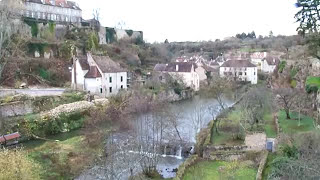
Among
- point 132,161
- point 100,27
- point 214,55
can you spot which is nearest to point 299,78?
point 132,161

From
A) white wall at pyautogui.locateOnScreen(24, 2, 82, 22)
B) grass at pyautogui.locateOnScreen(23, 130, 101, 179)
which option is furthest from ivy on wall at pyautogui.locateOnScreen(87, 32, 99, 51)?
grass at pyautogui.locateOnScreen(23, 130, 101, 179)

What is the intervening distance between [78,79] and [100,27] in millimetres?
31015

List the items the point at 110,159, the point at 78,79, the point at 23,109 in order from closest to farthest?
the point at 110,159 < the point at 23,109 < the point at 78,79

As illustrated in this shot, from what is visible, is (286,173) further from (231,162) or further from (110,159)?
(110,159)

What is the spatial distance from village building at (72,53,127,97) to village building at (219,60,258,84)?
96.6 ft

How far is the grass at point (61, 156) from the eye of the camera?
69.2 ft

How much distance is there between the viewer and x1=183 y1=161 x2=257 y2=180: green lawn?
19.4m

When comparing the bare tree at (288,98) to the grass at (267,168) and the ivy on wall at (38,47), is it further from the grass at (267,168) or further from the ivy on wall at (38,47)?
the ivy on wall at (38,47)

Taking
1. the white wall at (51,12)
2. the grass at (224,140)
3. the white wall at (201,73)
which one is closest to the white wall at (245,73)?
the white wall at (201,73)

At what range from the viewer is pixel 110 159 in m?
19.7

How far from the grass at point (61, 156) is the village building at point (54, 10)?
40.1 metres

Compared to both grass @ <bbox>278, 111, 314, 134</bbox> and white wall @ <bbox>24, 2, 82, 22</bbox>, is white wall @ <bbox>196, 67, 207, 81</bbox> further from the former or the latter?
grass @ <bbox>278, 111, 314, 134</bbox>

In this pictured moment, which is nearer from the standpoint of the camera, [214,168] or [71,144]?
[214,168]

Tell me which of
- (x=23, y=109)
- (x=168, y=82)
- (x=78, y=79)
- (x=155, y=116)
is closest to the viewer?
(x=155, y=116)
